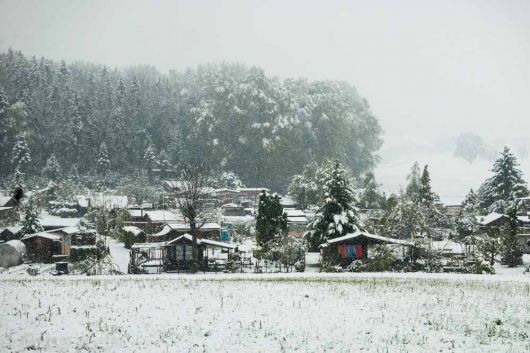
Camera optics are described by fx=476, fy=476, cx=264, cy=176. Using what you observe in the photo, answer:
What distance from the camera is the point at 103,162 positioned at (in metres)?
108

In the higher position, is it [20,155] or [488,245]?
[20,155]

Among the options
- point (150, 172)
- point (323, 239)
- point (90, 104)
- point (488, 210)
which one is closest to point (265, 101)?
point (150, 172)

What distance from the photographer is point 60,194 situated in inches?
3268

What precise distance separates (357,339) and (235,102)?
121152mm

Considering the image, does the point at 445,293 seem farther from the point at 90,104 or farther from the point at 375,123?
the point at 375,123

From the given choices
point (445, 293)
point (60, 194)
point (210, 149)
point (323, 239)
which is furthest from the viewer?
point (210, 149)

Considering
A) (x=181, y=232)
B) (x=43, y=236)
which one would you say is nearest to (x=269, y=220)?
(x=181, y=232)

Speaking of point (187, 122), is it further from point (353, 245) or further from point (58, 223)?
point (353, 245)

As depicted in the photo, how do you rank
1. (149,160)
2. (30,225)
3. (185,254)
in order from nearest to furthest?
(185,254), (30,225), (149,160)

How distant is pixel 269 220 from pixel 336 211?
20.2ft

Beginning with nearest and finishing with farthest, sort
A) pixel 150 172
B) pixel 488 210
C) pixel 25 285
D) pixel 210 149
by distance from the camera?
pixel 25 285 → pixel 488 210 → pixel 150 172 → pixel 210 149

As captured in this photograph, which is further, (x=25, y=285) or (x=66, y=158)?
(x=66, y=158)

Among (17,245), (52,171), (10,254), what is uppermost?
(52,171)

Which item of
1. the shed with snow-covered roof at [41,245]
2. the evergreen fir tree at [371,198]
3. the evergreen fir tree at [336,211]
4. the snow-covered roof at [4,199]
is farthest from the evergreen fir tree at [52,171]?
the evergreen fir tree at [336,211]
